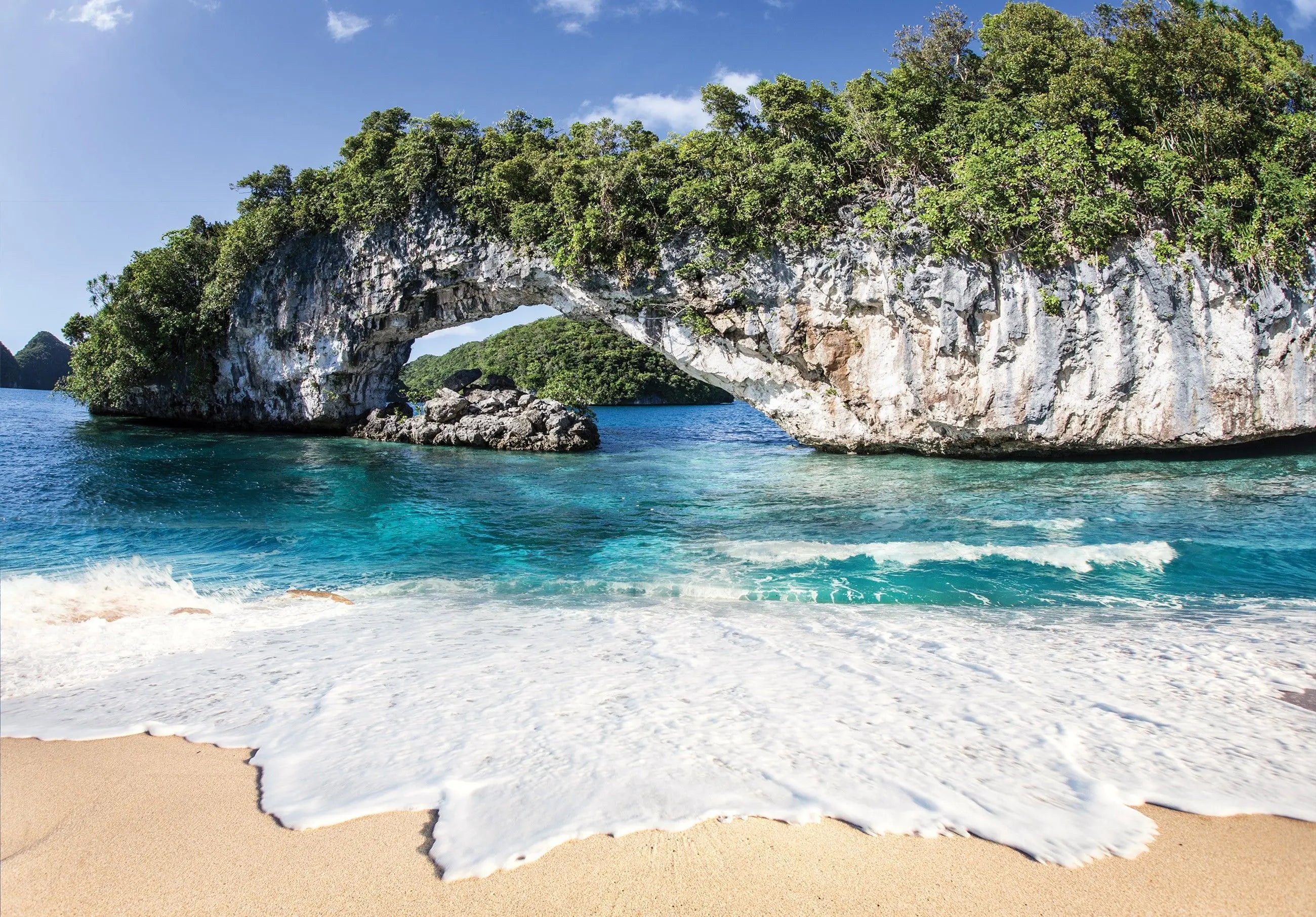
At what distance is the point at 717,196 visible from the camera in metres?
19.3

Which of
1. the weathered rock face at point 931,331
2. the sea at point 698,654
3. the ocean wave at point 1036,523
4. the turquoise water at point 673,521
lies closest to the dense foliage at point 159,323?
the weathered rock face at point 931,331

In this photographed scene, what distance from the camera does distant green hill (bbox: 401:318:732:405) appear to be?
64938 mm

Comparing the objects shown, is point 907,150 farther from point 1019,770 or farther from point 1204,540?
point 1019,770

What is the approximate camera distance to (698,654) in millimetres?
5629

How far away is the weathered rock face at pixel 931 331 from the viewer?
16016mm

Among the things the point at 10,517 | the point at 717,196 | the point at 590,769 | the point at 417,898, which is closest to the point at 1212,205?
the point at 717,196

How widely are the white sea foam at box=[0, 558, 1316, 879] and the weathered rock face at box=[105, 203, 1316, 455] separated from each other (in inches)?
475

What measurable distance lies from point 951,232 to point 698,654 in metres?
15.6

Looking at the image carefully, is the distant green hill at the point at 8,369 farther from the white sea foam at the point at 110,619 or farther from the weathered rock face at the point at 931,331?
the white sea foam at the point at 110,619

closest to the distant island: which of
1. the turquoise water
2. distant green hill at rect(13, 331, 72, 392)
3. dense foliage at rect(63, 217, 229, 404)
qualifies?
distant green hill at rect(13, 331, 72, 392)

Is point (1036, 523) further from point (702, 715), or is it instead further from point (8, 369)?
point (8, 369)

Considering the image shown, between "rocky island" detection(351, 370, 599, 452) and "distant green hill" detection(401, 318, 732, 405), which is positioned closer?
"rocky island" detection(351, 370, 599, 452)

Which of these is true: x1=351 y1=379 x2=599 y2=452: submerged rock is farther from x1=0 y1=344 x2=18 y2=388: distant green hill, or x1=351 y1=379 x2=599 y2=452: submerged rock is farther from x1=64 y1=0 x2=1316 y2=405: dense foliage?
Answer: x1=0 y1=344 x2=18 y2=388: distant green hill

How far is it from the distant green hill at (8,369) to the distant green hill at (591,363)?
235 ft
